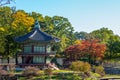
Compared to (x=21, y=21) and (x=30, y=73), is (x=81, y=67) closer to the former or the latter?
(x=30, y=73)

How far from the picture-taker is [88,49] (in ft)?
176

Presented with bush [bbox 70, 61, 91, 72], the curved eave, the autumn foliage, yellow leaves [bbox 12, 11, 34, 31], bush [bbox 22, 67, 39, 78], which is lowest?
bush [bbox 22, 67, 39, 78]

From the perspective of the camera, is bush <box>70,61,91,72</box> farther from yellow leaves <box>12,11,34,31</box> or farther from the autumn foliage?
yellow leaves <box>12,11,34,31</box>

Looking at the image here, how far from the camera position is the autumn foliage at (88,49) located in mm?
52750

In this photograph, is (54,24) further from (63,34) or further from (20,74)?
(20,74)

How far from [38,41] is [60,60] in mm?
13381

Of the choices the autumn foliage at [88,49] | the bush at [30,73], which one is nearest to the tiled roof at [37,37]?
the bush at [30,73]

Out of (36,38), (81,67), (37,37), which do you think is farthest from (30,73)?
(37,37)

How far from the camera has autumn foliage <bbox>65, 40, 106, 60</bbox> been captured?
173 feet

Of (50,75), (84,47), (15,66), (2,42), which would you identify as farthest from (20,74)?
(84,47)

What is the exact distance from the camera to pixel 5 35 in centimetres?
4906

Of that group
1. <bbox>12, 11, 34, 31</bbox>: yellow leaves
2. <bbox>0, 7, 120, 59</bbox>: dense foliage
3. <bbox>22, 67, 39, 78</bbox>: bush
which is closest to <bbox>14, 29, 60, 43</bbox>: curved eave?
<bbox>0, 7, 120, 59</bbox>: dense foliage

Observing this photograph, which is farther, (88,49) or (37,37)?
(88,49)

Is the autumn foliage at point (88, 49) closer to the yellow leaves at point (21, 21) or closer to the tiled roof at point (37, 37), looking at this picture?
the yellow leaves at point (21, 21)
